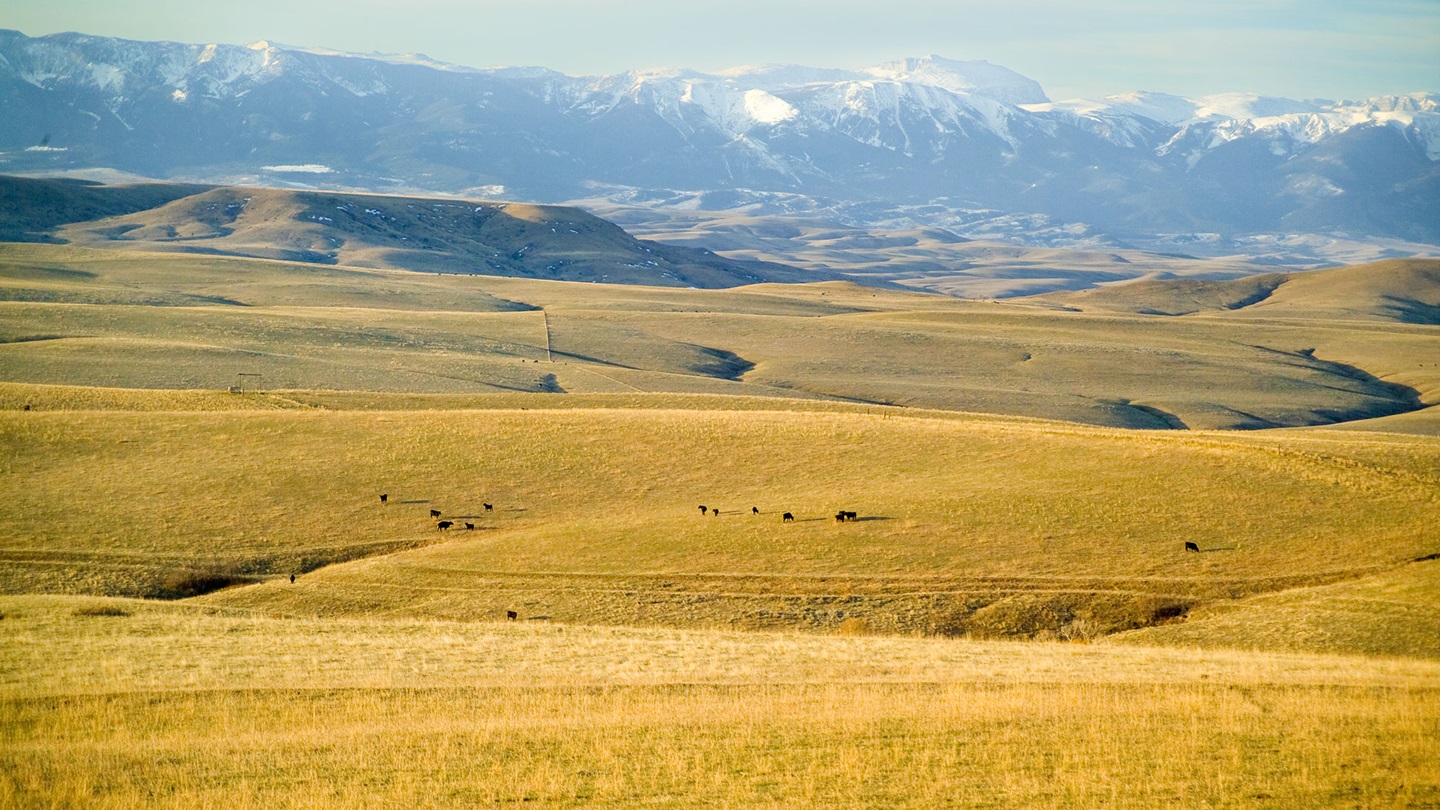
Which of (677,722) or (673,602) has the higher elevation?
(677,722)

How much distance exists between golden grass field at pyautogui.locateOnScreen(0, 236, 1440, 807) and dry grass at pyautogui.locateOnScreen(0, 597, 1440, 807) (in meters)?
0.11

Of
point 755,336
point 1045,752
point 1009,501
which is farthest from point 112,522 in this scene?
Result: point 755,336

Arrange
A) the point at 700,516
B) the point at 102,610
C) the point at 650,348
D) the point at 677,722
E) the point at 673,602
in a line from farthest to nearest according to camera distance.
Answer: the point at 650,348 → the point at 700,516 → the point at 673,602 → the point at 102,610 → the point at 677,722

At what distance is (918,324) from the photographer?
143125mm

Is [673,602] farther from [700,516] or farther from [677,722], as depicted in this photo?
[677,722]

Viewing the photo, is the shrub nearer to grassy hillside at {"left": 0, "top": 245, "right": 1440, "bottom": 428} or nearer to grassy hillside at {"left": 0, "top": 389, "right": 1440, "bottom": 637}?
grassy hillside at {"left": 0, "top": 389, "right": 1440, "bottom": 637}

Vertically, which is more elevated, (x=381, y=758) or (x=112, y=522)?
(x=381, y=758)

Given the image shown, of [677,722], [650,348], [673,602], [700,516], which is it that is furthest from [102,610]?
[650,348]

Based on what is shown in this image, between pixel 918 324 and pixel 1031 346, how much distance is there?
1783cm

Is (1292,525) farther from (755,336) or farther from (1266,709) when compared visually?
(755,336)

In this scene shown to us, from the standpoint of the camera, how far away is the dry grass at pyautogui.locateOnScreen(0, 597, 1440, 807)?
58.4 ft

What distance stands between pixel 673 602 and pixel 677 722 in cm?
1645

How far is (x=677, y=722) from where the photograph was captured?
71.8ft

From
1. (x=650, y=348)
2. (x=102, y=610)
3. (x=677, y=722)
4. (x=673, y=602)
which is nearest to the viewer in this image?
(x=677, y=722)
